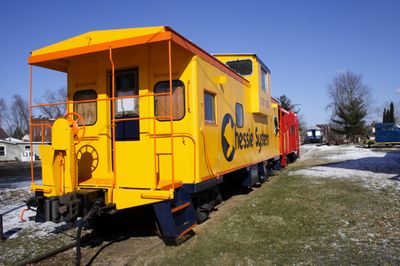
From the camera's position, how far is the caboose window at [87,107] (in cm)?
628

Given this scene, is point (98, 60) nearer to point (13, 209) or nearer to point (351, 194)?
point (13, 209)

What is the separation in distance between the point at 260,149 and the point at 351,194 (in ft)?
8.89

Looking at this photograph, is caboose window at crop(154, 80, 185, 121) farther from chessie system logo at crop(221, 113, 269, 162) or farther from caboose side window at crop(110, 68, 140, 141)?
chessie system logo at crop(221, 113, 269, 162)

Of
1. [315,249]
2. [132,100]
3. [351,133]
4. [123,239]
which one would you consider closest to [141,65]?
[132,100]

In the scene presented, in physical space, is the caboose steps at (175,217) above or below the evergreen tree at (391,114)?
below

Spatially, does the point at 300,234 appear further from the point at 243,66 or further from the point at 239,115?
the point at 243,66

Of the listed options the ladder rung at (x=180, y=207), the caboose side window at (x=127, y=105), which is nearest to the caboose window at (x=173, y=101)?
the caboose side window at (x=127, y=105)

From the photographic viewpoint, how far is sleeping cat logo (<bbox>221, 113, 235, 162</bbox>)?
6824 mm

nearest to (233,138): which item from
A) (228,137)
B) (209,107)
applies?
(228,137)

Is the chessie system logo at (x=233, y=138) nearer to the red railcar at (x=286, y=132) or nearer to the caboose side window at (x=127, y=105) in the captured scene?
the caboose side window at (x=127, y=105)

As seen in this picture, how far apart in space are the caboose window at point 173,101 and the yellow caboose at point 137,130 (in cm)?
2

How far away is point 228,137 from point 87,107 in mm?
2825

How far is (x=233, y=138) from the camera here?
24.4ft

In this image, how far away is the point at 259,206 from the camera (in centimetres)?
779
